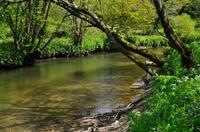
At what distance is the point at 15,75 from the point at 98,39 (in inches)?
804

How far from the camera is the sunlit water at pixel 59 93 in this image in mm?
14914

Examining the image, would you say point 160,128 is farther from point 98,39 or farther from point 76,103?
point 98,39

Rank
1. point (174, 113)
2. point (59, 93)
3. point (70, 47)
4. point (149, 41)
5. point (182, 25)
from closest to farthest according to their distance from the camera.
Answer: point (174, 113)
point (59, 93)
point (70, 47)
point (149, 41)
point (182, 25)

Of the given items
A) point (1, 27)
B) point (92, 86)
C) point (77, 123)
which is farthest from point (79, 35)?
point (77, 123)

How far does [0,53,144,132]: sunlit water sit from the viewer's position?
1491cm

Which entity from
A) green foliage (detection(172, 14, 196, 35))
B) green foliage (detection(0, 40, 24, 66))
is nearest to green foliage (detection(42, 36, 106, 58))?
green foliage (detection(0, 40, 24, 66))

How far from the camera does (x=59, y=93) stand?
2000 cm

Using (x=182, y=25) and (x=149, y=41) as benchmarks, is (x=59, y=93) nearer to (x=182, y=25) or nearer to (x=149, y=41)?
(x=149, y=41)

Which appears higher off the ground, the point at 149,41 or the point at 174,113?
the point at 149,41

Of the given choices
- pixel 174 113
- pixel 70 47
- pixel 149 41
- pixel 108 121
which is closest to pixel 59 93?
pixel 108 121

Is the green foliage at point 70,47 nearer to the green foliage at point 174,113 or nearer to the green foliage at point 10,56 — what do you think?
the green foliage at point 10,56

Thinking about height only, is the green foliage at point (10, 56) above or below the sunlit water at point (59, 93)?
above

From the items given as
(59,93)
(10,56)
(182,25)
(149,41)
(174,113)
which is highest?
(182,25)

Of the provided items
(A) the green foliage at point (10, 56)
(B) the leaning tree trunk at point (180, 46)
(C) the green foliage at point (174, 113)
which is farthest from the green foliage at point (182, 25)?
(C) the green foliage at point (174, 113)
